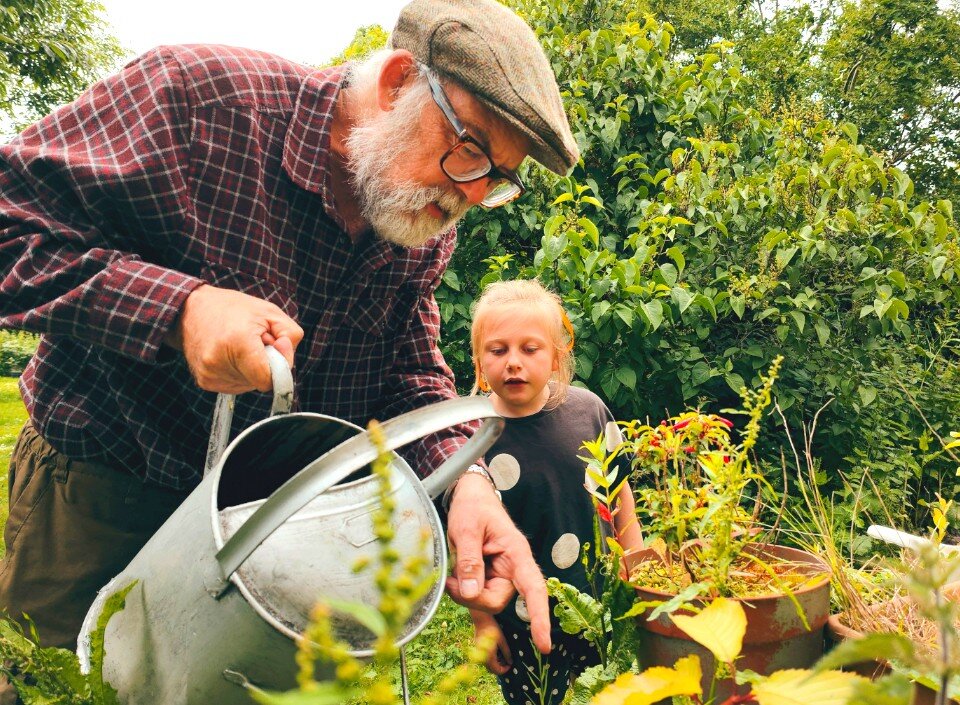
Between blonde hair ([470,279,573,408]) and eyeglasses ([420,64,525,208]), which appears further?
blonde hair ([470,279,573,408])

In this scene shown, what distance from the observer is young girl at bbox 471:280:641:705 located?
2377mm

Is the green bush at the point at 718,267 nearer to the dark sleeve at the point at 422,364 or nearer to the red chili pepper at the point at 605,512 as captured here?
the dark sleeve at the point at 422,364

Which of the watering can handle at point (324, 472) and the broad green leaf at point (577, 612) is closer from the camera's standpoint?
the watering can handle at point (324, 472)

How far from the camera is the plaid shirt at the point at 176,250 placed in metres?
1.29

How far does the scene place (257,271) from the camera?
5.46 ft

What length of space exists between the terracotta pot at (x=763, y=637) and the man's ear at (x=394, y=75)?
1363 mm

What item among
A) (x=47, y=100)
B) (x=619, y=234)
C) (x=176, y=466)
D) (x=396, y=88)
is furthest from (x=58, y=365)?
(x=47, y=100)

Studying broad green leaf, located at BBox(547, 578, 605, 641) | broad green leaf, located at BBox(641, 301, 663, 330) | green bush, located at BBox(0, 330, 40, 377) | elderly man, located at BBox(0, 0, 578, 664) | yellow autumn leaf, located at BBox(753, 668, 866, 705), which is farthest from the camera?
A: green bush, located at BBox(0, 330, 40, 377)

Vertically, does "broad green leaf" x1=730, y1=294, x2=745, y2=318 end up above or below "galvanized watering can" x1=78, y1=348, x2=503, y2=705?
below

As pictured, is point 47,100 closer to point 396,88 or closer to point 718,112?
point 718,112

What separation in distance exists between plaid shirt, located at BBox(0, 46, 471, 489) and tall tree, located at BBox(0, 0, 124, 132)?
37.7ft

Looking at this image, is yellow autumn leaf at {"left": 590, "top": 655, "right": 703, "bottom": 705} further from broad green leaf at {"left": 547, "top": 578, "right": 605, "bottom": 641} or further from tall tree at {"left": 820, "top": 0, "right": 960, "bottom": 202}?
tall tree at {"left": 820, "top": 0, "right": 960, "bottom": 202}

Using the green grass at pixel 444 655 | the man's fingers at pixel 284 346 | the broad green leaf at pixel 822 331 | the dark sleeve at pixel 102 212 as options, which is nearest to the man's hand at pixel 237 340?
the man's fingers at pixel 284 346

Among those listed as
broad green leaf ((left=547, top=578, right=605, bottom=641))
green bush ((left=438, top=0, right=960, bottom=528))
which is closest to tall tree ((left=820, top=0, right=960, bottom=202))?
green bush ((left=438, top=0, right=960, bottom=528))
